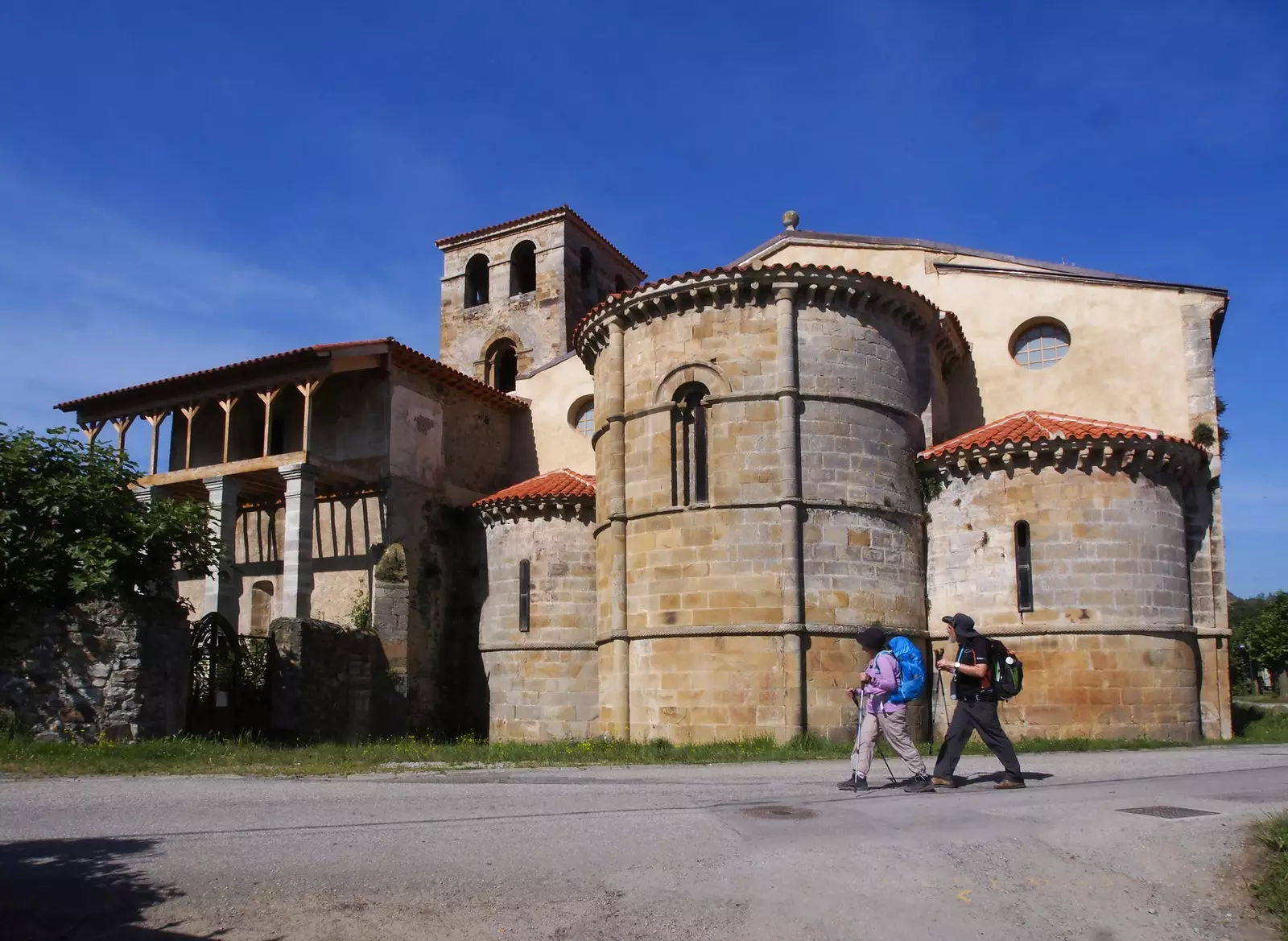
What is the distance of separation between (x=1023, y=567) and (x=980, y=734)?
8.87m

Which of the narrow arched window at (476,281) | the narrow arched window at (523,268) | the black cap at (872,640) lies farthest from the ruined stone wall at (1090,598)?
the narrow arched window at (476,281)

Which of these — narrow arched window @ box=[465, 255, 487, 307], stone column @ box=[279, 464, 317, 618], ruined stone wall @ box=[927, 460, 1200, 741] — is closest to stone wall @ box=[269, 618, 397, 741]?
stone column @ box=[279, 464, 317, 618]

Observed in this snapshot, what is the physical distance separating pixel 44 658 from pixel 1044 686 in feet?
48.9

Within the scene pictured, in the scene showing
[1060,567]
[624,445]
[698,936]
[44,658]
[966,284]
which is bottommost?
[698,936]

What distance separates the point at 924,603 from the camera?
19.4 metres

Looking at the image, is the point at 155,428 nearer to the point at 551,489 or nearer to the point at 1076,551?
the point at 551,489

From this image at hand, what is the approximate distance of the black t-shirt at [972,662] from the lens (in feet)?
34.8

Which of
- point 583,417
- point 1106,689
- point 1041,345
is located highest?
point 1041,345

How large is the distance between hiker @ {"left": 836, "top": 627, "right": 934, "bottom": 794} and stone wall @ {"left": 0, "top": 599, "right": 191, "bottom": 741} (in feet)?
31.4

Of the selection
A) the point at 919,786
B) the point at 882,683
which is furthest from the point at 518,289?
the point at 919,786

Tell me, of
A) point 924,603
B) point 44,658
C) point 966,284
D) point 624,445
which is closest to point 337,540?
point 624,445

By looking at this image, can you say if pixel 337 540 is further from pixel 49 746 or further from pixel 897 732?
pixel 897 732

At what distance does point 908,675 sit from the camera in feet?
34.8

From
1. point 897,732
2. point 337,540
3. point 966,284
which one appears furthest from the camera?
point 337,540
